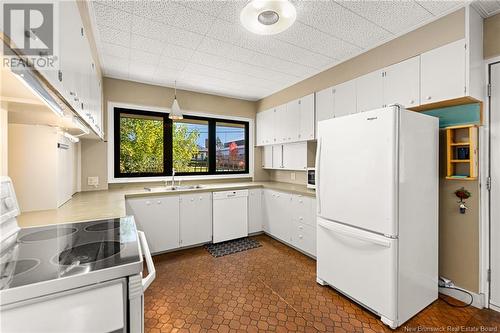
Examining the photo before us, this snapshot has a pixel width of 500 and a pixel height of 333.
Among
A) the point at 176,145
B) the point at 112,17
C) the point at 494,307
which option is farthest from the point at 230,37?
the point at 494,307

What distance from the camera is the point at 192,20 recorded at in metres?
2.10

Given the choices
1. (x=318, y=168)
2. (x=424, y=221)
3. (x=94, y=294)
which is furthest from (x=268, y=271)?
(x=94, y=294)

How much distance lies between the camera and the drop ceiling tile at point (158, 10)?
1.88 m

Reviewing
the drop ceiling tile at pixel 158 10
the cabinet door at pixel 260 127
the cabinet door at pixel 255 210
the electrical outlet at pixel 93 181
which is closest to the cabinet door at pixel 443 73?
the drop ceiling tile at pixel 158 10

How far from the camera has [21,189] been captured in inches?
71.4

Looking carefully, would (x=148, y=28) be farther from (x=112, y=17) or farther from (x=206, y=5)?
(x=206, y=5)

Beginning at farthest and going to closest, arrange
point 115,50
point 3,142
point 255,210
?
1. point 255,210
2. point 115,50
3. point 3,142

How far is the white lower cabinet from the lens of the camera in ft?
10.1

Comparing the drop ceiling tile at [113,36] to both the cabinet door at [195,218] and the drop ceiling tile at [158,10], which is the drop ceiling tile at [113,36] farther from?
the cabinet door at [195,218]

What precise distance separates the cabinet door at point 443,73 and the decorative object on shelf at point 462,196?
0.88 m

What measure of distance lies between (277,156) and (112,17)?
10.3 ft

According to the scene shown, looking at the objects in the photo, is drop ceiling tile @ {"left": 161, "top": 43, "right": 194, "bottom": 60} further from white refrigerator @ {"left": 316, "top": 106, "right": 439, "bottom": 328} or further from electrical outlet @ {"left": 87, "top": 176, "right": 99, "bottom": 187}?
electrical outlet @ {"left": 87, "top": 176, "right": 99, "bottom": 187}

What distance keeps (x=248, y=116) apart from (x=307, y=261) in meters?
3.00

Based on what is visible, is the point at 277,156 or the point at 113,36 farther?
the point at 277,156
